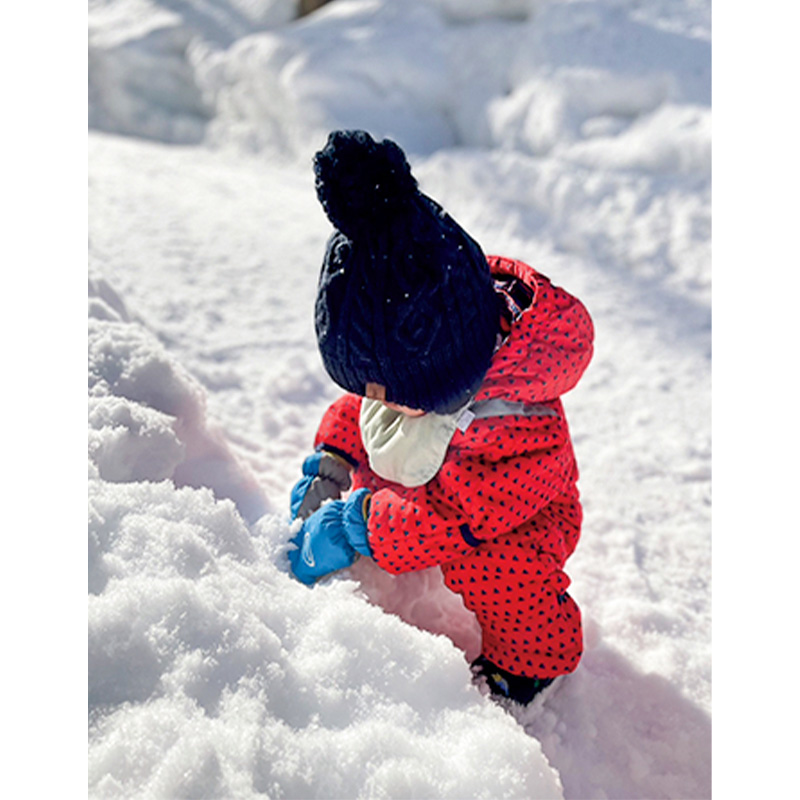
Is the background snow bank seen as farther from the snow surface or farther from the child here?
the child

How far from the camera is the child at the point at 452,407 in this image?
2.62ft

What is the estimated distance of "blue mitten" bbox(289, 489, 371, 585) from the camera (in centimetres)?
100

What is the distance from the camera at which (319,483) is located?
115 centimetres

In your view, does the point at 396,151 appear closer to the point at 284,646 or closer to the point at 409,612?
the point at 284,646

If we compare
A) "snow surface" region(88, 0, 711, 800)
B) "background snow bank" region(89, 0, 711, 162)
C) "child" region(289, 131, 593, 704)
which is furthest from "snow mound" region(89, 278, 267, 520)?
"background snow bank" region(89, 0, 711, 162)

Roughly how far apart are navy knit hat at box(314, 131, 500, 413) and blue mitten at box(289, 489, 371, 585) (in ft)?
0.73

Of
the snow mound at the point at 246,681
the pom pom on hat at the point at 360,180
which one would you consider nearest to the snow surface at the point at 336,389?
the snow mound at the point at 246,681

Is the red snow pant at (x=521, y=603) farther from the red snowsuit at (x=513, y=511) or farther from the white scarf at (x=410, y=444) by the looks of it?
the white scarf at (x=410, y=444)

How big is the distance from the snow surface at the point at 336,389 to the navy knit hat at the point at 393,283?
9.9 inches

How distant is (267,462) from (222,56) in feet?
9.35

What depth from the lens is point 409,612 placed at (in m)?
1.07

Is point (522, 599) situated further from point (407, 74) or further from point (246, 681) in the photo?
point (407, 74)

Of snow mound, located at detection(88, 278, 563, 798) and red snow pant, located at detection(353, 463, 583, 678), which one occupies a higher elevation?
snow mound, located at detection(88, 278, 563, 798)
